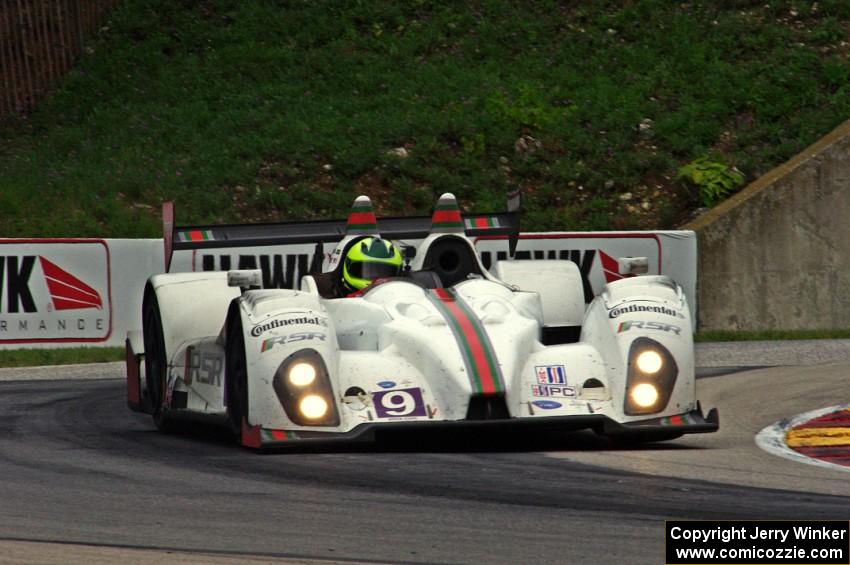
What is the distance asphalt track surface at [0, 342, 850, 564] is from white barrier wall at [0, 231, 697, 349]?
716cm

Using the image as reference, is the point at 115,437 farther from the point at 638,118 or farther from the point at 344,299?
the point at 638,118

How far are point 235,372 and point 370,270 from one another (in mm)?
1540

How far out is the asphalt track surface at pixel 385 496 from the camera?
5656 millimetres

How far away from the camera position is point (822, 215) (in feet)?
65.0

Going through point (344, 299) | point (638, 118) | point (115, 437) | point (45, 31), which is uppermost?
point (45, 31)

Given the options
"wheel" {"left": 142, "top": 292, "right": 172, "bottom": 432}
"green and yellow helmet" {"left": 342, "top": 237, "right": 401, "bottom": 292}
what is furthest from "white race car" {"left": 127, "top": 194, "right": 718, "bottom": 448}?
"wheel" {"left": 142, "top": 292, "right": 172, "bottom": 432}

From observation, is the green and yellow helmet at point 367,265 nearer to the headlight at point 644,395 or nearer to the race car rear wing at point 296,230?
the race car rear wing at point 296,230

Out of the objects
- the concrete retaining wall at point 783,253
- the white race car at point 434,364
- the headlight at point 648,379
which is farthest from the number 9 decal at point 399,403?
the concrete retaining wall at point 783,253

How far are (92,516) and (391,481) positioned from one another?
1478 mm

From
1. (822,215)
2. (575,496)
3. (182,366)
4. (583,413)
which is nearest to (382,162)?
(822,215)

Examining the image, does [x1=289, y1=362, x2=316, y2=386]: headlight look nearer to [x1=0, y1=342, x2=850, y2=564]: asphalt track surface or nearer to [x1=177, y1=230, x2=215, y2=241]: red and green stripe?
[x1=0, y1=342, x2=850, y2=564]: asphalt track surface

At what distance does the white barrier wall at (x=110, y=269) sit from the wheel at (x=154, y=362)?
6.09 m

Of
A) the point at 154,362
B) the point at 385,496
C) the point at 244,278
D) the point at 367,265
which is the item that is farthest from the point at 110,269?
the point at 385,496

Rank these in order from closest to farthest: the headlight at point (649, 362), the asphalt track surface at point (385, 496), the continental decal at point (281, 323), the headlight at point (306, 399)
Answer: the asphalt track surface at point (385, 496)
the headlight at point (306, 399)
the continental decal at point (281, 323)
the headlight at point (649, 362)
